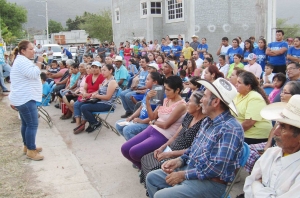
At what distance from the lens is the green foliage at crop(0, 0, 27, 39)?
58.6 meters

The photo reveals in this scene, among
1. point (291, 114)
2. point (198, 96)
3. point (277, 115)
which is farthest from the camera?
point (198, 96)

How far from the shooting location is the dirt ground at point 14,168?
416cm

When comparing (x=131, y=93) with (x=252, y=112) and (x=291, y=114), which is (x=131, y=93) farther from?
(x=291, y=114)

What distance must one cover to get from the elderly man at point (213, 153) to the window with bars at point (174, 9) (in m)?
18.7

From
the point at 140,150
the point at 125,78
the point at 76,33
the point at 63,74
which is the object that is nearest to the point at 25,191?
the point at 140,150

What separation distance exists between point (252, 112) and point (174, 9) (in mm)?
18712

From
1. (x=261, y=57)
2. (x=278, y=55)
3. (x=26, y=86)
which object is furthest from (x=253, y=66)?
(x=26, y=86)

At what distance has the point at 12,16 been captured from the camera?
198 feet

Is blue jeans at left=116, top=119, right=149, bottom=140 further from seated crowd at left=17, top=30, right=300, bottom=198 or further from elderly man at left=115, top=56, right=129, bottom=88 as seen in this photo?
elderly man at left=115, top=56, right=129, bottom=88

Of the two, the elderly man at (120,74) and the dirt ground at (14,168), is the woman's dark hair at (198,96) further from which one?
the elderly man at (120,74)

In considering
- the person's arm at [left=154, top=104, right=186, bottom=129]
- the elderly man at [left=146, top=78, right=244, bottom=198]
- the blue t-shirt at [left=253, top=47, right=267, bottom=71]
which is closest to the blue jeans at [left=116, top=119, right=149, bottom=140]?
the person's arm at [left=154, top=104, right=186, bottom=129]

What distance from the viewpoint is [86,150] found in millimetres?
5648

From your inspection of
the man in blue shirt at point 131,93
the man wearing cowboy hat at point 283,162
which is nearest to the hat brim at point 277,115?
the man wearing cowboy hat at point 283,162

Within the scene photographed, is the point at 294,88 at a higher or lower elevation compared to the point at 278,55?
lower
